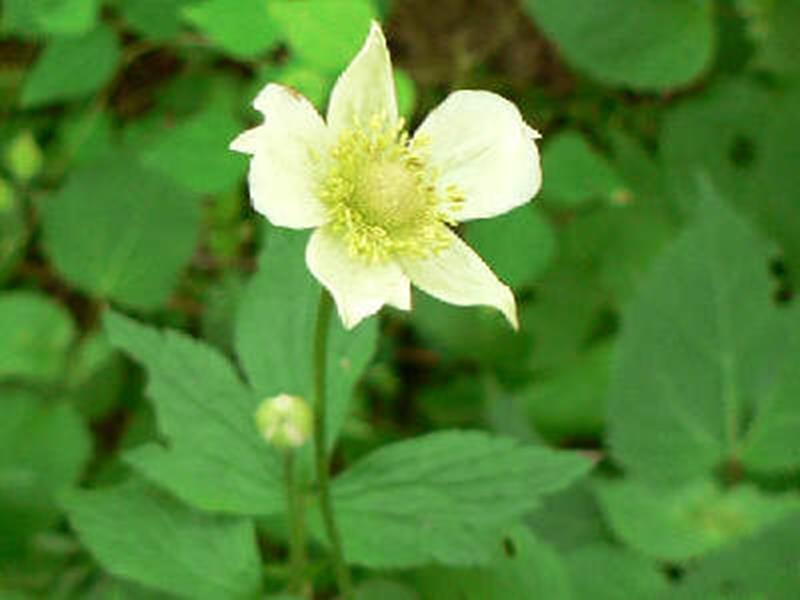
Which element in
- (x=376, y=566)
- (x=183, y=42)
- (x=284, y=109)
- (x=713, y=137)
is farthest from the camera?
(x=713, y=137)

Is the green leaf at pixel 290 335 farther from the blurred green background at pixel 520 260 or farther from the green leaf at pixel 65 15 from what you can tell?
the green leaf at pixel 65 15

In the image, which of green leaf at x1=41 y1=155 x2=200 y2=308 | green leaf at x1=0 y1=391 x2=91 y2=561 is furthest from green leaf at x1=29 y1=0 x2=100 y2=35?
green leaf at x1=0 y1=391 x2=91 y2=561

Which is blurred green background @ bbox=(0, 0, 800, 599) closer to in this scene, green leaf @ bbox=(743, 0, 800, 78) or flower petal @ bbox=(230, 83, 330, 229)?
green leaf @ bbox=(743, 0, 800, 78)

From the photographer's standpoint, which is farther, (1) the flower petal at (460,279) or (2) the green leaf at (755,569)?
(2) the green leaf at (755,569)

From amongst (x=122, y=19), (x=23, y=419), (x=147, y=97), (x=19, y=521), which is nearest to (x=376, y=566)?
(x=19, y=521)

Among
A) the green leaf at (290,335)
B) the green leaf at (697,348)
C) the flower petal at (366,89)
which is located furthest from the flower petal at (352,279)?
the green leaf at (697,348)

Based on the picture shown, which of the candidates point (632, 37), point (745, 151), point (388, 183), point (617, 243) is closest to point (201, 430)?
point (388, 183)

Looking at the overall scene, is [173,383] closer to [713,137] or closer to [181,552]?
[181,552]
